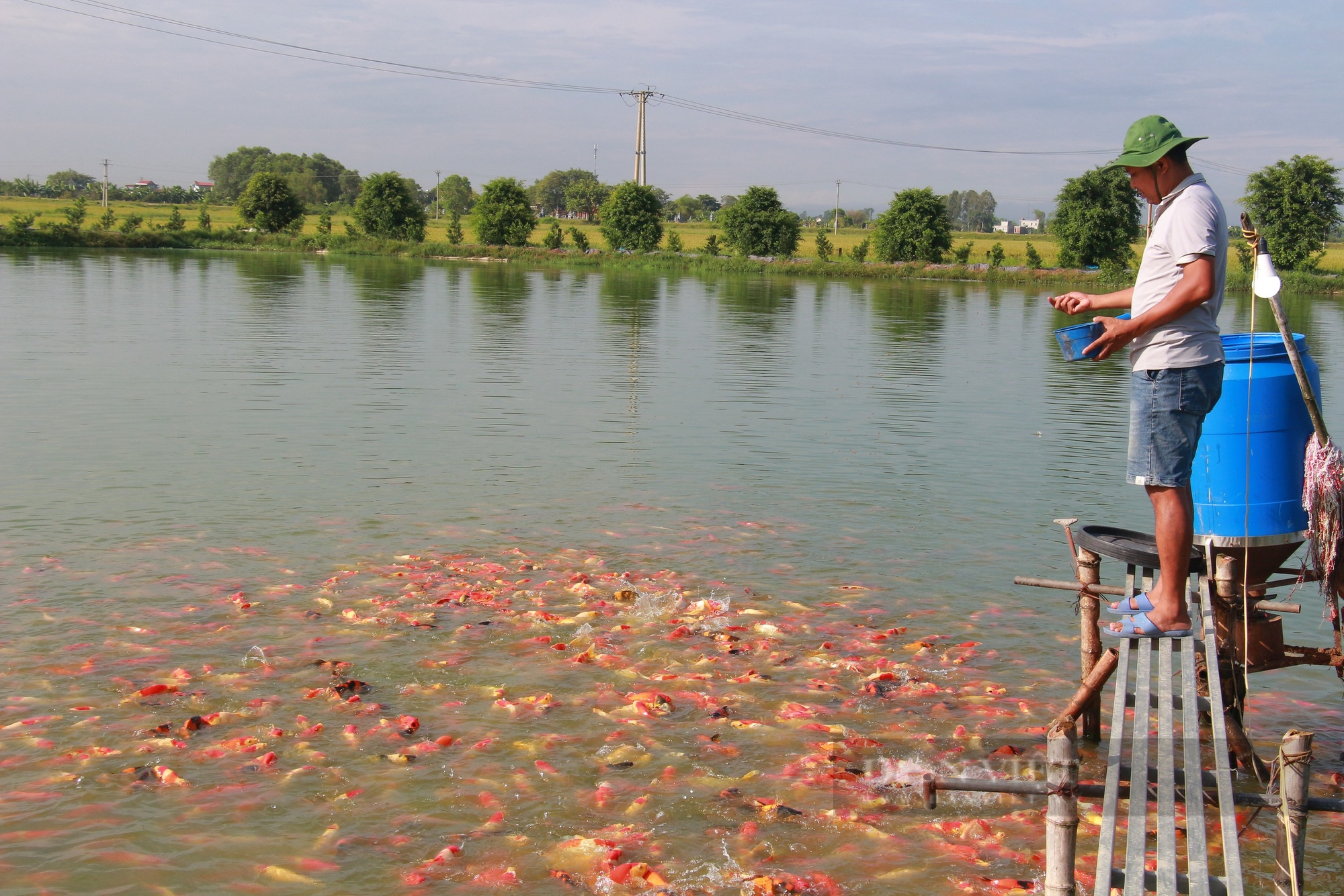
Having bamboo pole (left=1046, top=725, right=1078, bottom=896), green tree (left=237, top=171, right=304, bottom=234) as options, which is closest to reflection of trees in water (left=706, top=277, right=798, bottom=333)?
bamboo pole (left=1046, top=725, right=1078, bottom=896)

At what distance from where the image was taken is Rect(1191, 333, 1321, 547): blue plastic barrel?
6234 mm

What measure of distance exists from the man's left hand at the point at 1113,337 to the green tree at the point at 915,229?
4076 inches

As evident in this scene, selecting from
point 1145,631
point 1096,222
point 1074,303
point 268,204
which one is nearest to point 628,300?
point 1074,303

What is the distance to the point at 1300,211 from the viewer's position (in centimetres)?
9038

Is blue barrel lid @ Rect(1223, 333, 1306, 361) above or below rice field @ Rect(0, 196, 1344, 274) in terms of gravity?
below

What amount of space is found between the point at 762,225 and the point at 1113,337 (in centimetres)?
10998

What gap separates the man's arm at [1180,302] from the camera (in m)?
5.73

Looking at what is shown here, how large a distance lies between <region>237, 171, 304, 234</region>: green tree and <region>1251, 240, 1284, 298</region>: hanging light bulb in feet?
433

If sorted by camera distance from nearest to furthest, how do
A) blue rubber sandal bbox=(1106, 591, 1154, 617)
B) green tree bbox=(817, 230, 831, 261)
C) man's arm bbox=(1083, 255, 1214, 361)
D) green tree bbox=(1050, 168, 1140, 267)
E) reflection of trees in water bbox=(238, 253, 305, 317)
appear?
man's arm bbox=(1083, 255, 1214, 361) < blue rubber sandal bbox=(1106, 591, 1154, 617) < reflection of trees in water bbox=(238, 253, 305, 317) < green tree bbox=(1050, 168, 1140, 267) < green tree bbox=(817, 230, 831, 261)

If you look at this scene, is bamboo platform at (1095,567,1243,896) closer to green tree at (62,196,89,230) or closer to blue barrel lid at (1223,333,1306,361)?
blue barrel lid at (1223,333,1306,361)

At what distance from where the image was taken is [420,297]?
160 ft

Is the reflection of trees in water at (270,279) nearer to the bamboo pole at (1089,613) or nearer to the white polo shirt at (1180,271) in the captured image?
the bamboo pole at (1089,613)

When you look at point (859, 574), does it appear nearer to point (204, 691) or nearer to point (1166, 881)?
point (204, 691)

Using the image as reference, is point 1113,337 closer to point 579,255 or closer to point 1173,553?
point 1173,553
